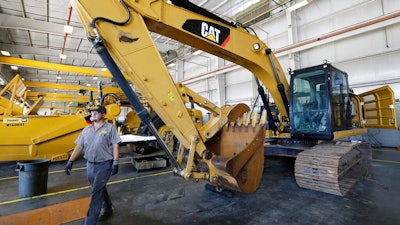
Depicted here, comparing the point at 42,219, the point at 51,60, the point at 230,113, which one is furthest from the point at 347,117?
the point at 51,60

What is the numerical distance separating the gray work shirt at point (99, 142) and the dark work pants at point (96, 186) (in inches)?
3.9

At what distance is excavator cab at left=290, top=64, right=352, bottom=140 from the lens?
4570mm

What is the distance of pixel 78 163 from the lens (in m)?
7.19

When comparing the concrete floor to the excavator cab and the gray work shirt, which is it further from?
the excavator cab

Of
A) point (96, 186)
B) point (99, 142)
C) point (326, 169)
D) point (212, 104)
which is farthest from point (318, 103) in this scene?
point (96, 186)

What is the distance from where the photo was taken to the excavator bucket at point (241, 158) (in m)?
2.56

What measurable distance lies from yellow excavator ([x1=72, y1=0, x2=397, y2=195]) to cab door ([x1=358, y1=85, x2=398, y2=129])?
2608mm

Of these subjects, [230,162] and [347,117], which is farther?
[347,117]

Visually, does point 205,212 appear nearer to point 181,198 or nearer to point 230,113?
point 181,198

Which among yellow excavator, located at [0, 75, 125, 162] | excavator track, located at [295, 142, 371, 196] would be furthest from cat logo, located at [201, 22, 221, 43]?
yellow excavator, located at [0, 75, 125, 162]

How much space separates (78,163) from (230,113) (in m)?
6.43

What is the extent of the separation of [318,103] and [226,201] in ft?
10.2

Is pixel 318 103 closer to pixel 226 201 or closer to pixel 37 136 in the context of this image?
pixel 226 201

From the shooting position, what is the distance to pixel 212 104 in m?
3.18
